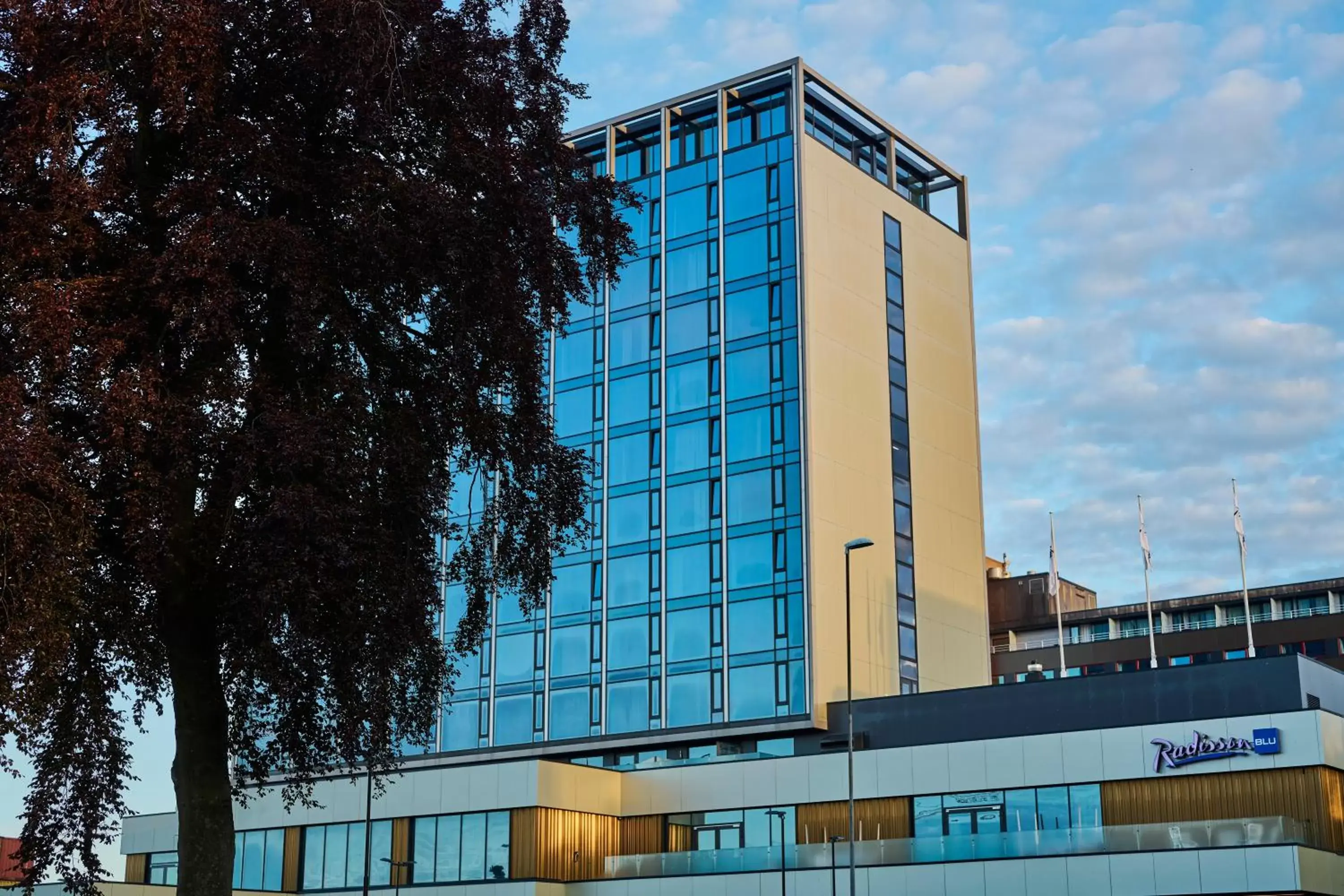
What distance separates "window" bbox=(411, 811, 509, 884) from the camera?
63.8 meters

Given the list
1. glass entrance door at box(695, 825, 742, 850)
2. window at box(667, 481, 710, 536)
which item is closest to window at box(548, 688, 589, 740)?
window at box(667, 481, 710, 536)

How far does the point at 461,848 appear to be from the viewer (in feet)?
213

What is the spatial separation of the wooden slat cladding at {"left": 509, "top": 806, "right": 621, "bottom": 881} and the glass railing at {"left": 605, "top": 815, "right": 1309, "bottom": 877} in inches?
40.3

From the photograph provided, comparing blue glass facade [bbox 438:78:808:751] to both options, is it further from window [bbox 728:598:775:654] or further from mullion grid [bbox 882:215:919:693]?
mullion grid [bbox 882:215:919:693]

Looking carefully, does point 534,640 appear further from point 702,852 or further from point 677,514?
point 702,852

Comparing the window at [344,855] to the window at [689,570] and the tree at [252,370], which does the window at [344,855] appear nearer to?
the window at [689,570]

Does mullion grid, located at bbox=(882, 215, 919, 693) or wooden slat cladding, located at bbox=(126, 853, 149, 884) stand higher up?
mullion grid, located at bbox=(882, 215, 919, 693)

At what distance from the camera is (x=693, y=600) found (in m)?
68.8

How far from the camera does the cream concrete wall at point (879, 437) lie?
6719cm

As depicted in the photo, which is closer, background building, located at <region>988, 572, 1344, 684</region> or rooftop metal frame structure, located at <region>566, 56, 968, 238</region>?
rooftop metal frame structure, located at <region>566, 56, 968, 238</region>

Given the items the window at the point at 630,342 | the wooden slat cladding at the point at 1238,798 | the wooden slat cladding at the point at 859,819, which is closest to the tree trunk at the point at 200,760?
the wooden slat cladding at the point at 1238,798

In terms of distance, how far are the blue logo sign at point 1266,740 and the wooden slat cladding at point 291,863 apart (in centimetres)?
3928

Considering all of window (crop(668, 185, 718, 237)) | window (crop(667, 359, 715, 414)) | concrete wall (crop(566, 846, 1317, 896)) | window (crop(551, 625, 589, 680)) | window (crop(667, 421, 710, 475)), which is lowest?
concrete wall (crop(566, 846, 1317, 896))

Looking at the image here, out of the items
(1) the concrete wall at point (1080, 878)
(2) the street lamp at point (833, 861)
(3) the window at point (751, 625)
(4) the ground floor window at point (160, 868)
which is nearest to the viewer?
(1) the concrete wall at point (1080, 878)
